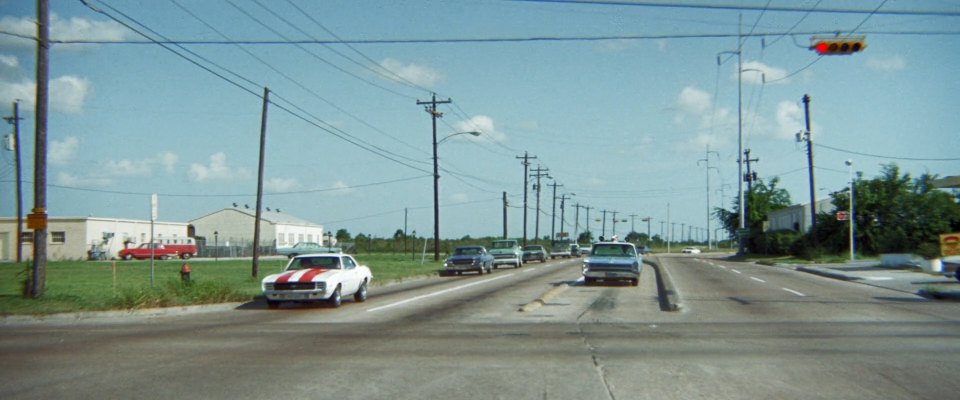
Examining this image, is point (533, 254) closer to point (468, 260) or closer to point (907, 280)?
point (468, 260)

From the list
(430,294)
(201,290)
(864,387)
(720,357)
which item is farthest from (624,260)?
(864,387)

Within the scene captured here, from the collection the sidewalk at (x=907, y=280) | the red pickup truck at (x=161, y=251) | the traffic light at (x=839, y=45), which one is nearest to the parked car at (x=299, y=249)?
the red pickup truck at (x=161, y=251)

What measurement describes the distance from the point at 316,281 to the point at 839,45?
1306 centimetres

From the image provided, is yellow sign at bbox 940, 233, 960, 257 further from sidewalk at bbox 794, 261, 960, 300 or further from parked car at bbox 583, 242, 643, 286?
parked car at bbox 583, 242, 643, 286

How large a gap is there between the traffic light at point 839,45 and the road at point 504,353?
5577mm

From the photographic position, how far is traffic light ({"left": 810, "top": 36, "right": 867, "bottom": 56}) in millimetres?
16734

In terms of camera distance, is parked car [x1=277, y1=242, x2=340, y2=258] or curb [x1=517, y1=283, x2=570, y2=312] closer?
curb [x1=517, y1=283, x2=570, y2=312]

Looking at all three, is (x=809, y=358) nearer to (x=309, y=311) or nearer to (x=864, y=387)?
(x=864, y=387)

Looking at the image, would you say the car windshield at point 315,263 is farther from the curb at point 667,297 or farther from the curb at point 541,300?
the curb at point 667,297

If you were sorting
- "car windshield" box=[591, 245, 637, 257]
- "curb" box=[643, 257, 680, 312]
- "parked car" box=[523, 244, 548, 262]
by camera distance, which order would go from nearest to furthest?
"curb" box=[643, 257, 680, 312], "car windshield" box=[591, 245, 637, 257], "parked car" box=[523, 244, 548, 262]

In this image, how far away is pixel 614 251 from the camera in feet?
91.7

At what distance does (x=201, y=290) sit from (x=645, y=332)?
12.4m

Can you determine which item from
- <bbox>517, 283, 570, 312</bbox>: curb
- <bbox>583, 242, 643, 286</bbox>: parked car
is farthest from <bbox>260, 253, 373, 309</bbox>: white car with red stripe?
<bbox>583, 242, 643, 286</bbox>: parked car

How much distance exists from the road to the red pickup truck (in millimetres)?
52727
